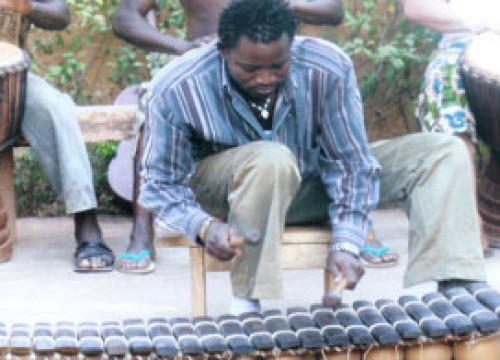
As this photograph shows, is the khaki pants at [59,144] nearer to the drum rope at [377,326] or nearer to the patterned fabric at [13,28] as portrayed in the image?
the patterned fabric at [13,28]

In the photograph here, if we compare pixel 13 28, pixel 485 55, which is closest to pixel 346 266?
pixel 485 55

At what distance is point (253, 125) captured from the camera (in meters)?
3.58

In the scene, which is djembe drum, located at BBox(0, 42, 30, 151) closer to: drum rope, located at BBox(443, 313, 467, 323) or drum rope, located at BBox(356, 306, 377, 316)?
drum rope, located at BBox(356, 306, 377, 316)

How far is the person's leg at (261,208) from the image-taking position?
336 centimetres

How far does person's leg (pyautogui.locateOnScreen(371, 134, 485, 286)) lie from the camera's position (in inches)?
135

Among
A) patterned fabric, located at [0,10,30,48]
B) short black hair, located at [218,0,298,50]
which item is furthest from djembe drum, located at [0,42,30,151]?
short black hair, located at [218,0,298,50]

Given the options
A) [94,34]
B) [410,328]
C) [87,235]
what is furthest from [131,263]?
[94,34]

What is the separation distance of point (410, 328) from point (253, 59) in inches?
34.0

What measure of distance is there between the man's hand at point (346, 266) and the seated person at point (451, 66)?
1.44m

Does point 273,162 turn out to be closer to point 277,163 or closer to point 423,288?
point 277,163

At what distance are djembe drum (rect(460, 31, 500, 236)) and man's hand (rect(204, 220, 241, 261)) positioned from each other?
63.1 inches

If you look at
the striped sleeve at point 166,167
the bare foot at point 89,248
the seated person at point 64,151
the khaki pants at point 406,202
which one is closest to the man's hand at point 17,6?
the seated person at point 64,151

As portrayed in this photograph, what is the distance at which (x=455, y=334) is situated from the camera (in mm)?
3270

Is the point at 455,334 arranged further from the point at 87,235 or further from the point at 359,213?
the point at 87,235
